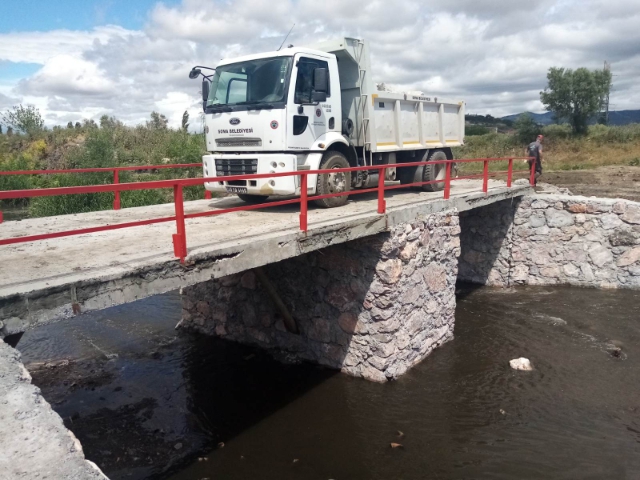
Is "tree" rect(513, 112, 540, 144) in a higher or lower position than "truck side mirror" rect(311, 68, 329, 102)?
higher

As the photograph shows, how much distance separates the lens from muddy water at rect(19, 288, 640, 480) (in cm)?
625

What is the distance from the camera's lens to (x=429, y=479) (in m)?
5.96

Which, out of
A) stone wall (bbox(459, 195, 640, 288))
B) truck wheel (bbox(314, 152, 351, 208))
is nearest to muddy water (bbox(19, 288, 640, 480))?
stone wall (bbox(459, 195, 640, 288))

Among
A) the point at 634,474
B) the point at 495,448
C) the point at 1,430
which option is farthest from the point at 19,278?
the point at 634,474

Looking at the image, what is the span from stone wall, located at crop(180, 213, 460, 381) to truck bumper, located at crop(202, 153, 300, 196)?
1.25m

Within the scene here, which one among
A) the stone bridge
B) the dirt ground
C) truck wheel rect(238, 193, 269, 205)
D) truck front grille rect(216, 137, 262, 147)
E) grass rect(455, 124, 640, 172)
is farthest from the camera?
grass rect(455, 124, 640, 172)

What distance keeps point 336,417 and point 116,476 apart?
2.96 meters

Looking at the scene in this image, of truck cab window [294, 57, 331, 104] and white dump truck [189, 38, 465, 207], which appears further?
truck cab window [294, 57, 331, 104]

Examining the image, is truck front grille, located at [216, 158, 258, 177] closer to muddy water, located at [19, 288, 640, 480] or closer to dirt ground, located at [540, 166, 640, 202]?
muddy water, located at [19, 288, 640, 480]

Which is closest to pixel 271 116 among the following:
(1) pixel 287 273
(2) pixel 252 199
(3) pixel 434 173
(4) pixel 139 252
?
(2) pixel 252 199

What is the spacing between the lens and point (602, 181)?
19.8 metres

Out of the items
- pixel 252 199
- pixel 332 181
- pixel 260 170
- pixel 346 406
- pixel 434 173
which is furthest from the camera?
pixel 434 173

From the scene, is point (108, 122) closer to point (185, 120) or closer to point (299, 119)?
point (185, 120)

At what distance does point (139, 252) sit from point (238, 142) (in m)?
3.49
